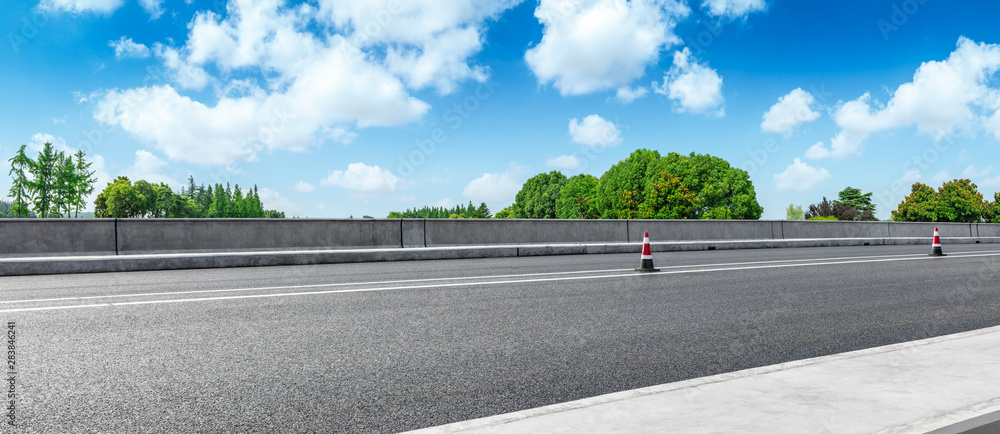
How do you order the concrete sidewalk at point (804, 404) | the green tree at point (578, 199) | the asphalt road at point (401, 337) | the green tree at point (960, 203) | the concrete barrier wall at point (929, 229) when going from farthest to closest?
the green tree at point (578, 199) < the green tree at point (960, 203) < the concrete barrier wall at point (929, 229) < the asphalt road at point (401, 337) < the concrete sidewalk at point (804, 404)

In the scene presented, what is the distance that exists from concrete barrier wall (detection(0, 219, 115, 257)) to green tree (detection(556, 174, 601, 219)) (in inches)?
3667

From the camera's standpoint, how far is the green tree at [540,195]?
4754 inches

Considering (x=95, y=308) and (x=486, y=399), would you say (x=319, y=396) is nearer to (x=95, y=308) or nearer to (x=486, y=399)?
(x=486, y=399)

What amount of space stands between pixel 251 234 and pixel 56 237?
4096mm

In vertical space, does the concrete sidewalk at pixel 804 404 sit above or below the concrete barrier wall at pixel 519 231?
below

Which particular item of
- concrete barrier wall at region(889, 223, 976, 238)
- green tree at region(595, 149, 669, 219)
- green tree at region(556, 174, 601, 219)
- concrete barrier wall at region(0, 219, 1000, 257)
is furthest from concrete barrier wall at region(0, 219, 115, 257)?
green tree at region(556, 174, 601, 219)

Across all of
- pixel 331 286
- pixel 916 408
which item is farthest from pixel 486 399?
pixel 331 286

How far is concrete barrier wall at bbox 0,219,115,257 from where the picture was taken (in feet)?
43.7

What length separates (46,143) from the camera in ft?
279

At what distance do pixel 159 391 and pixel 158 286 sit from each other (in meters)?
6.38

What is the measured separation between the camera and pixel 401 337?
5566mm

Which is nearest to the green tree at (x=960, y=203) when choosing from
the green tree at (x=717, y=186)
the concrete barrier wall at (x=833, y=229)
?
the green tree at (x=717, y=186)

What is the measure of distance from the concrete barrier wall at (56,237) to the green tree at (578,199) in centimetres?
9313

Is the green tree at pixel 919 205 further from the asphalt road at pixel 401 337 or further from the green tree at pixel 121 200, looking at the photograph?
the green tree at pixel 121 200
